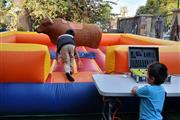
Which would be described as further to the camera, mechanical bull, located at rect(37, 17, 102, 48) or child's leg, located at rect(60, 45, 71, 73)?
mechanical bull, located at rect(37, 17, 102, 48)

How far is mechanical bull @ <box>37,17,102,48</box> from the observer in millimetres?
4930

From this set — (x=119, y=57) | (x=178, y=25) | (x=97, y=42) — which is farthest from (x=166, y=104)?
(x=178, y=25)

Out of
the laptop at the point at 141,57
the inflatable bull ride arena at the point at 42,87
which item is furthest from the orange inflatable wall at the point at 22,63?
the laptop at the point at 141,57

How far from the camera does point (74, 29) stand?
17.1ft

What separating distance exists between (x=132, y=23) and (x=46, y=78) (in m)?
7.27

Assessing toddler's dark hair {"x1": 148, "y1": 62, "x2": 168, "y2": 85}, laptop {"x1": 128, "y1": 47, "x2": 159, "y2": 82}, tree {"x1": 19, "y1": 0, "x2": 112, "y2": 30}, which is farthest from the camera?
tree {"x1": 19, "y1": 0, "x2": 112, "y2": 30}

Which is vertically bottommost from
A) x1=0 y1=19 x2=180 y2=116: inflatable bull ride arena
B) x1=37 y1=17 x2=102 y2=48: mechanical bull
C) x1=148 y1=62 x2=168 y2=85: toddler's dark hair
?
x1=0 y1=19 x2=180 y2=116: inflatable bull ride arena

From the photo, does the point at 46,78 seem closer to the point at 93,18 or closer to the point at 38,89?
the point at 38,89

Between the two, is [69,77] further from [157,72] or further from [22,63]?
[157,72]

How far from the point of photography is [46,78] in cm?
362

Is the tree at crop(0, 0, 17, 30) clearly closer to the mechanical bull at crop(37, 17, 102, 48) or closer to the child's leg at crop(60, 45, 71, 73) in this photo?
the mechanical bull at crop(37, 17, 102, 48)

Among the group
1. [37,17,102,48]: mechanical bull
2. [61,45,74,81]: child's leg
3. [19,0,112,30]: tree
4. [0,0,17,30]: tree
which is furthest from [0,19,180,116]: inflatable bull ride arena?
[0,0,17,30]: tree

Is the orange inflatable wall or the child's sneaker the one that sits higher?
the orange inflatable wall

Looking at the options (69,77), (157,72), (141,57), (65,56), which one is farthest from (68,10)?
(157,72)
